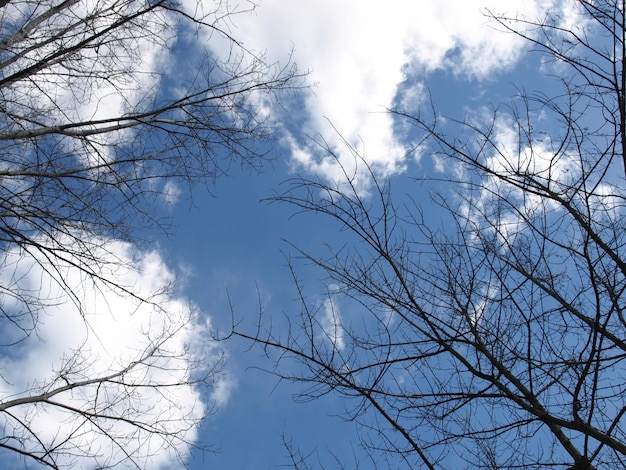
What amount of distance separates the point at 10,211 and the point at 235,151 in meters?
1.56

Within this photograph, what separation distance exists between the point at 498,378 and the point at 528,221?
83cm

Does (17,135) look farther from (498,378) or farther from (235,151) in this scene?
(498,378)

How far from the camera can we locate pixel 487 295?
2.46 m

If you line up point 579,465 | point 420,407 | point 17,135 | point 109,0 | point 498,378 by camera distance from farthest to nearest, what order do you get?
point 109,0 < point 17,135 < point 420,407 < point 498,378 < point 579,465

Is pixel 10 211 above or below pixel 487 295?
above


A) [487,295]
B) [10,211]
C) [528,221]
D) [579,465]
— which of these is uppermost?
[10,211]

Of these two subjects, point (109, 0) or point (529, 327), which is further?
point (109, 0)

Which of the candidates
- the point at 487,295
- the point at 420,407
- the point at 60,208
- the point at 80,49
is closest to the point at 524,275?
the point at 487,295

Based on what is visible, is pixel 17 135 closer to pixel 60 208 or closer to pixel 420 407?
pixel 60 208

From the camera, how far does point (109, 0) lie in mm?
3561

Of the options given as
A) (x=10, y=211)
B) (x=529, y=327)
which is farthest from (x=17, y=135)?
(x=529, y=327)

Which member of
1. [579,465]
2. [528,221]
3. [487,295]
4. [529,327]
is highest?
[528,221]

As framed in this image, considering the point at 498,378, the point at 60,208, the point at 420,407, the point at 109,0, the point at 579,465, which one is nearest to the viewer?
the point at 579,465

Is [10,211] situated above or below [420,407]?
above
